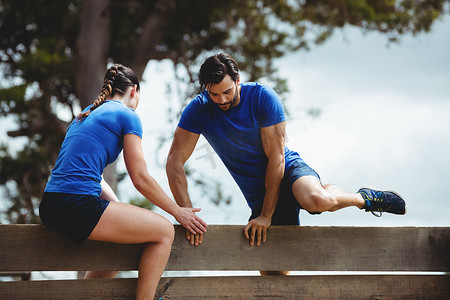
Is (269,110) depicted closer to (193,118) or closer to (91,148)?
(193,118)

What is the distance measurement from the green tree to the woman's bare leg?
603 centimetres

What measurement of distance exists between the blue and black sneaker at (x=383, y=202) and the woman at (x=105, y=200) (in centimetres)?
126

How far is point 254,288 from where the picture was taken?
276 centimetres

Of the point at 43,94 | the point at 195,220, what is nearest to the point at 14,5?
the point at 43,94

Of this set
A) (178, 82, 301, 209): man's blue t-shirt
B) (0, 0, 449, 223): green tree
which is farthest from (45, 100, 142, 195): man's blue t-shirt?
(0, 0, 449, 223): green tree

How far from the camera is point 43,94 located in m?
9.16

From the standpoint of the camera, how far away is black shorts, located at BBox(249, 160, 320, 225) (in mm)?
3107

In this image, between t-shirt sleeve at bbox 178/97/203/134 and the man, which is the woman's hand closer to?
the man

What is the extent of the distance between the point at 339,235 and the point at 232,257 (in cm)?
65

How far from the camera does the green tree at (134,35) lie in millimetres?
8477

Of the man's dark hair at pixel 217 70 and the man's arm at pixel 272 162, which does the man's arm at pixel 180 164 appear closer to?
the man's dark hair at pixel 217 70

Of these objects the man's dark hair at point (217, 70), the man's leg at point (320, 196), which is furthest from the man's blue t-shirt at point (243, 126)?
the man's leg at point (320, 196)

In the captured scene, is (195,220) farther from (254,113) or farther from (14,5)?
(14,5)

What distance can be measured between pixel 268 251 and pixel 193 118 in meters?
0.98
